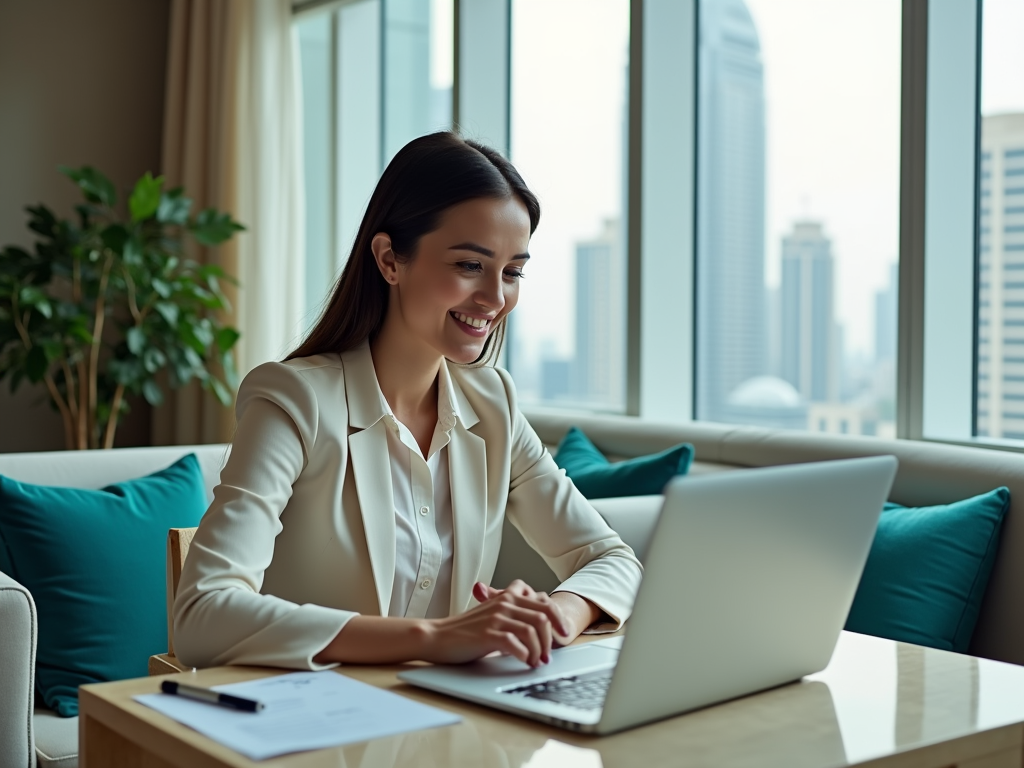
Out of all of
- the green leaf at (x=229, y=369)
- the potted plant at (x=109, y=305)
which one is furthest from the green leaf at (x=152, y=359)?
the green leaf at (x=229, y=369)

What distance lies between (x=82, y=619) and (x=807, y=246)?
6.83 feet

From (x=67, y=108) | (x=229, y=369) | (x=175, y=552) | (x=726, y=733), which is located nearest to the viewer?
(x=726, y=733)

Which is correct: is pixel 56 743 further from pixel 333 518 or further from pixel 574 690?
pixel 574 690

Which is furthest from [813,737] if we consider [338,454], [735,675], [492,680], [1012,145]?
[1012,145]

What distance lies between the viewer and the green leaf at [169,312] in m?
4.06

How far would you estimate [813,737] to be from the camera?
39.0 inches

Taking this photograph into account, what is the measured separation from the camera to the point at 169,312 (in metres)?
4.07

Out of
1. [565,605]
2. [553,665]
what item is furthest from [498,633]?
[565,605]

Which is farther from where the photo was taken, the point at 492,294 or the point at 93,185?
the point at 93,185

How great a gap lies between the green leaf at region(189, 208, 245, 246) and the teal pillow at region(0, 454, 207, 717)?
1.89m

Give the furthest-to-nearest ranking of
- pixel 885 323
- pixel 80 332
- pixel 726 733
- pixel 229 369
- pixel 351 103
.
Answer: pixel 351 103 → pixel 229 369 → pixel 80 332 → pixel 885 323 → pixel 726 733

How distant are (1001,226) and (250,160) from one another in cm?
290

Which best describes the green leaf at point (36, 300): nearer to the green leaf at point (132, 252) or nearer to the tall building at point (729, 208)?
the green leaf at point (132, 252)

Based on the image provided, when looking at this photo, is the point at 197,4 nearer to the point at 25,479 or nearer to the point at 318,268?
the point at 318,268
